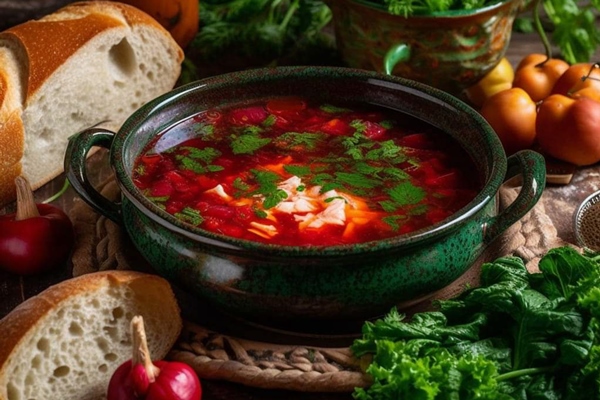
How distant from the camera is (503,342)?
249cm

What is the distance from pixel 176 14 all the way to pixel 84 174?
5.12ft

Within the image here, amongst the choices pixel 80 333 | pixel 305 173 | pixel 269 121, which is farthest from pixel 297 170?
pixel 80 333

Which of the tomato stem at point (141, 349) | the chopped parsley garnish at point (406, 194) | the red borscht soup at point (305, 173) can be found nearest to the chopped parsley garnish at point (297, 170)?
the red borscht soup at point (305, 173)

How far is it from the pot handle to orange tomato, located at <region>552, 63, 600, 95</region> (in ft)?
6.23

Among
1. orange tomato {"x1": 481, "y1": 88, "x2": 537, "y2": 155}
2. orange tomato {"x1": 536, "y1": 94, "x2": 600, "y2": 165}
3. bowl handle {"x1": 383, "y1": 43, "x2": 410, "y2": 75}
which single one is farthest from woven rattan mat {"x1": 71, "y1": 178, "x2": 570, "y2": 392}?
bowl handle {"x1": 383, "y1": 43, "x2": 410, "y2": 75}

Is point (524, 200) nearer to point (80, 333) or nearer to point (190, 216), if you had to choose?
point (190, 216)

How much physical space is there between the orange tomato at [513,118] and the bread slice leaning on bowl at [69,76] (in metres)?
1.33

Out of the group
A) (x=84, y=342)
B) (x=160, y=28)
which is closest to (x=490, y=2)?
(x=160, y=28)

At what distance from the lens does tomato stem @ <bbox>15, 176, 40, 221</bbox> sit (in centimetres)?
303

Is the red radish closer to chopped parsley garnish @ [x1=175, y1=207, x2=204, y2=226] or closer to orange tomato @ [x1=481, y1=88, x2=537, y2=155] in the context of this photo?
chopped parsley garnish @ [x1=175, y1=207, x2=204, y2=226]

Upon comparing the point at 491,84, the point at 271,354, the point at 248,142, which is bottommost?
the point at 491,84

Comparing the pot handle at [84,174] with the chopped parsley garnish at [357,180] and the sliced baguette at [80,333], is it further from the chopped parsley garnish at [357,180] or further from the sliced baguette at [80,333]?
the chopped parsley garnish at [357,180]

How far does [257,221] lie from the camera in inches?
107

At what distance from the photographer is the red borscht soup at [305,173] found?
2729 mm
